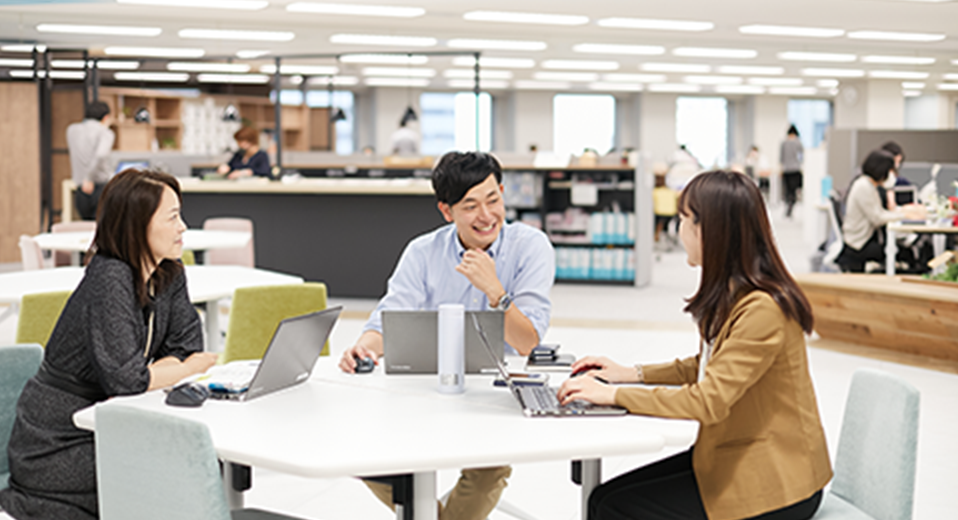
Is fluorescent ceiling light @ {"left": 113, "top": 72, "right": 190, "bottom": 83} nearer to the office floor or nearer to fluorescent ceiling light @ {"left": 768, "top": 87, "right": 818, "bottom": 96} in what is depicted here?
the office floor

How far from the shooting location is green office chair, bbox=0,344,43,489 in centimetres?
237

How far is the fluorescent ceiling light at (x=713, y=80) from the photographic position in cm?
1903

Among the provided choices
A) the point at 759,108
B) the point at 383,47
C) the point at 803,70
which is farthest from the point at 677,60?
the point at 759,108

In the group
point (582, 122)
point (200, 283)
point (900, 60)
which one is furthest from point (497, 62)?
point (200, 283)

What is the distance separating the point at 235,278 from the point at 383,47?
10111 millimetres

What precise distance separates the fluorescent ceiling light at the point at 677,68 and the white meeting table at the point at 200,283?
497 inches

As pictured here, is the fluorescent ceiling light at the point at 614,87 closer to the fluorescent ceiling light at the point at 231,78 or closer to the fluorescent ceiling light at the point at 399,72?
the fluorescent ceiling light at the point at 399,72

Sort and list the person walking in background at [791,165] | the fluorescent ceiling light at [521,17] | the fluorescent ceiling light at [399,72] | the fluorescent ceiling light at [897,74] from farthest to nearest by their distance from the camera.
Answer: the person walking in background at [791,165]
the fluorescent ceiling light at [399,72]
the fluorescent ceiling light at [897,74]
the fluorescent ceiling light at [521,17]

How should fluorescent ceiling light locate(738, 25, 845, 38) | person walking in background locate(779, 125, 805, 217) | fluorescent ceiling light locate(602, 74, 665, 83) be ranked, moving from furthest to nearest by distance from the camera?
person walking in background locate(779, 125, 805, 217), fluorescent ceiling light locate(602, 74, 665, 83), fluorescent ceiling light locate(738, 25, 845, 38)

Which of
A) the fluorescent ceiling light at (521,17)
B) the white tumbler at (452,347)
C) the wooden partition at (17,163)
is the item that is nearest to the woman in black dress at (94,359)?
the white tumbler at (452,347)

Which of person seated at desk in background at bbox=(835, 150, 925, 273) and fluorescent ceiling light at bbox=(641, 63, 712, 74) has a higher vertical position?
fluorescent ceiling light at bbox=(641, 63, 712, 74)

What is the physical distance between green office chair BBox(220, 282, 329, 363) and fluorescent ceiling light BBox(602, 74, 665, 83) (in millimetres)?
15693

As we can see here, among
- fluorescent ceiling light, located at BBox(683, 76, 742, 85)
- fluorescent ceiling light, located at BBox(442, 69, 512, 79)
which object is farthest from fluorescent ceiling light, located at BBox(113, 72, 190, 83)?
fluorescent ceiling light, located at BBox(683, 76, 742, 85)

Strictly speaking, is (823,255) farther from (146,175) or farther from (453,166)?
(146,175)
